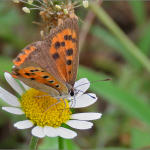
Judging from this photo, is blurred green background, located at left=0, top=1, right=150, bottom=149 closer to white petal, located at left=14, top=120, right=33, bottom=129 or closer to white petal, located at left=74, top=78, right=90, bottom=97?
white petal, located at left=74, top=78, right=90, bottom=97

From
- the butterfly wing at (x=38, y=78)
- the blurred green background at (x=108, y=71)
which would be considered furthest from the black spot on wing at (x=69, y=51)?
the blurred green background at (x=108, y=71)

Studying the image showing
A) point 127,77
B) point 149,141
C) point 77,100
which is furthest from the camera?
point 127,77

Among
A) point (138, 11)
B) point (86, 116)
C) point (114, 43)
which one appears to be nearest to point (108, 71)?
point (114, 43)

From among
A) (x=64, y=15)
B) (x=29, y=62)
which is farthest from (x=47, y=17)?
(x=29, y=62)

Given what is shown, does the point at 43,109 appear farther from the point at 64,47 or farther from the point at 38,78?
the point at 64,47

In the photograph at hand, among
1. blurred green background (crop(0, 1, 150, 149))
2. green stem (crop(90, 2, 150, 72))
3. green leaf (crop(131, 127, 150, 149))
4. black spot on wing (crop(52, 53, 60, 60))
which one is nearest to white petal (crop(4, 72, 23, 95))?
black spot on wing (crop(52, 53, 60, 60))

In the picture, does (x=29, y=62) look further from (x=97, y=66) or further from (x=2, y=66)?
(x=97, y=66)
